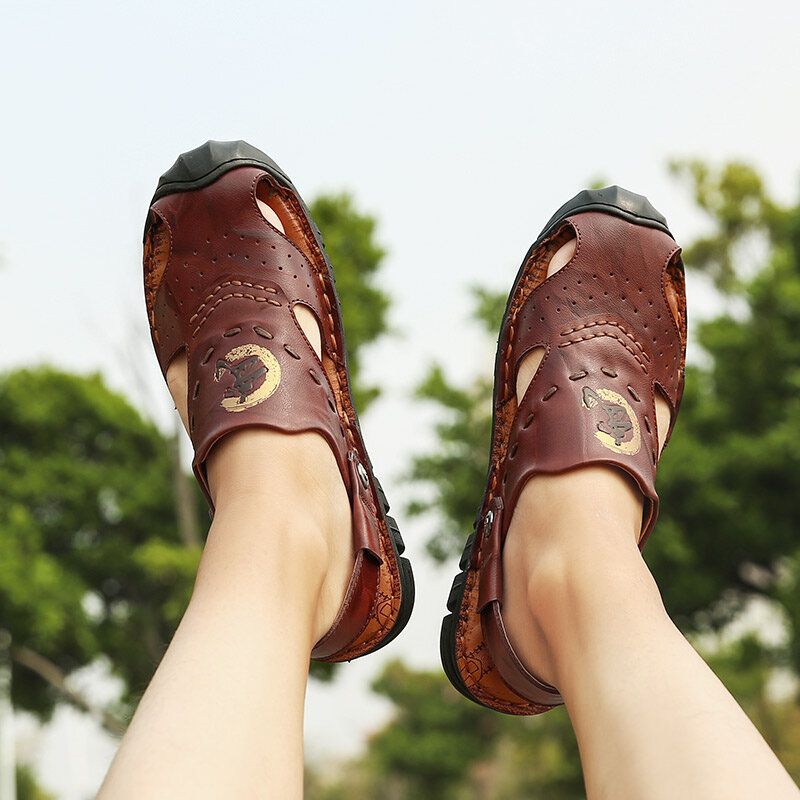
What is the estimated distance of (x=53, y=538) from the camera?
1180cm

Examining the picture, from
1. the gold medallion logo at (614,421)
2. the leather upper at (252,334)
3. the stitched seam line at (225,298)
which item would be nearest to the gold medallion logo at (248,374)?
the leather upper at (252,334)

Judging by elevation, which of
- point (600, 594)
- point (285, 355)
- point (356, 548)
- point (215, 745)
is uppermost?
point (285, 355)

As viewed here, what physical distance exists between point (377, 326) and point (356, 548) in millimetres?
9261

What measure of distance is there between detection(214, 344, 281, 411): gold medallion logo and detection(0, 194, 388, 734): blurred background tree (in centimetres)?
854

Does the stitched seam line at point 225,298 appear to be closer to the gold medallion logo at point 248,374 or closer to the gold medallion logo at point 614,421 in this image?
the gold medallion logo at point 248,374

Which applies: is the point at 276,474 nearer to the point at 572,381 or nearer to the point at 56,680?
the point at 572,381

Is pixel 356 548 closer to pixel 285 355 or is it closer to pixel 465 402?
pixel 285 355

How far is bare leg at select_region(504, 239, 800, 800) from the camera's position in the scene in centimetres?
101

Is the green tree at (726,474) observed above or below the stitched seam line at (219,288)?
above

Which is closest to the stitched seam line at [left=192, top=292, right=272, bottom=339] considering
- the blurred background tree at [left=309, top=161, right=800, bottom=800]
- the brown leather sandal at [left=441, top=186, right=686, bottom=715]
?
the brown leather sandal at [left=441, top=186, right=686, bottom=715]

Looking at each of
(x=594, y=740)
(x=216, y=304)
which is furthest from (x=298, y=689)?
(x=216, y=304)

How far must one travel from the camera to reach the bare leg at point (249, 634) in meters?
1.00

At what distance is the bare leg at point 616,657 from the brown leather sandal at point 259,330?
24cm

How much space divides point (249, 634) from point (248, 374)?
0.59 metres
